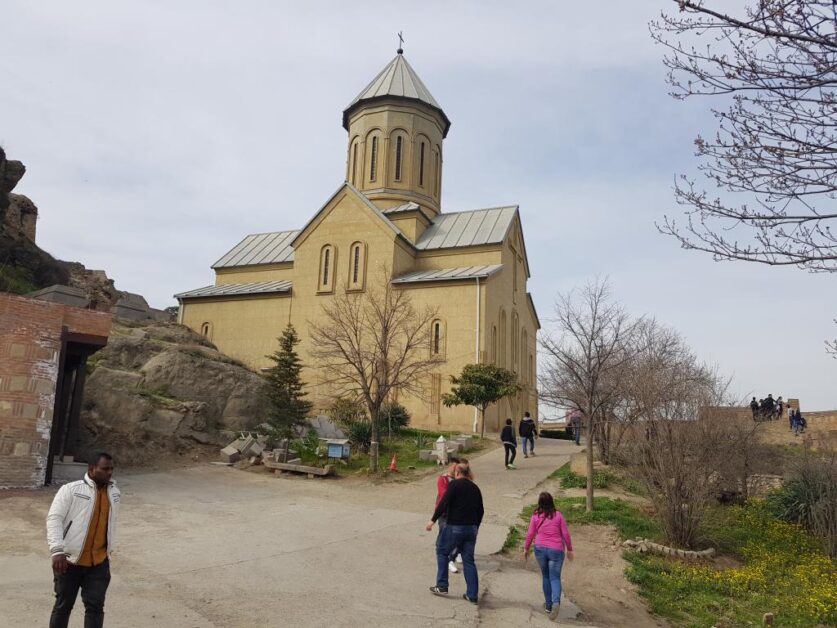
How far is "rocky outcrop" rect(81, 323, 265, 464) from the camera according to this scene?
1628 cm

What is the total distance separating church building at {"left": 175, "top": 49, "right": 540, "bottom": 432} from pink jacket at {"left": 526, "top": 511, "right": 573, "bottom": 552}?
16.5 m

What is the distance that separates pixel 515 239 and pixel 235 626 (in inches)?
1049

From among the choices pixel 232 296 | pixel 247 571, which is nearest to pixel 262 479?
pixel 247 571

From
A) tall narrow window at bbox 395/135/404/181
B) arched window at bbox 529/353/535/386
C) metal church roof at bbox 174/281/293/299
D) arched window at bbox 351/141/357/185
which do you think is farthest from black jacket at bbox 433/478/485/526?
arched window at bbox 529/353/535/386

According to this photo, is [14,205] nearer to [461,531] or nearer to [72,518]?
[72,518]

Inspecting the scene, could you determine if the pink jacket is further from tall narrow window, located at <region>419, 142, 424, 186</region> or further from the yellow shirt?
tall narrow window, located at <region>419, 142, 424, 186</region>

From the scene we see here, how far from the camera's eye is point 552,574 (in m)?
6.52

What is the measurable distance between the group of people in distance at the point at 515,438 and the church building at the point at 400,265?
465 centimetres

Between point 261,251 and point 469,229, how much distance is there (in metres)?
11.9

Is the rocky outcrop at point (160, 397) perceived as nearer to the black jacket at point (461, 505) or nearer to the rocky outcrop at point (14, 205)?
the rocky outcrop at point (14, 205)

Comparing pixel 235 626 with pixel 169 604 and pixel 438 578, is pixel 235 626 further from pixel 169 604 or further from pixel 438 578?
pixel 438 578

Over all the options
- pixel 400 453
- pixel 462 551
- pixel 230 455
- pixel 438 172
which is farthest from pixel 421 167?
pixel 462 551

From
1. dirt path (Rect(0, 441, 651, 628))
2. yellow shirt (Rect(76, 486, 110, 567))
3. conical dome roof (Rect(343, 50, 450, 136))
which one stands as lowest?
dirt path (Rect(0, 441, 651, 628))

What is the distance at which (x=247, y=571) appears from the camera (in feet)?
23.3
